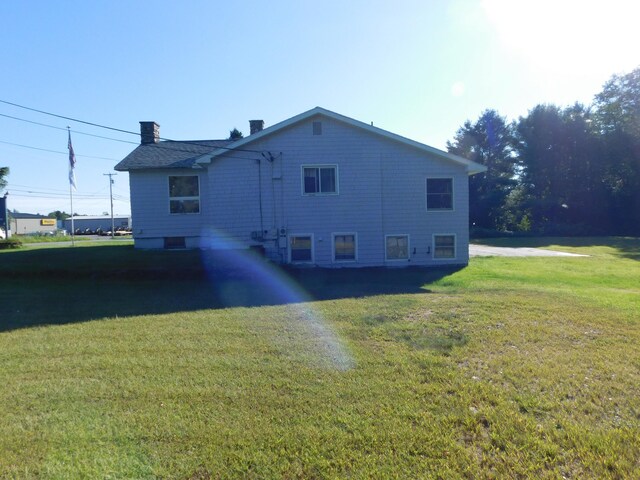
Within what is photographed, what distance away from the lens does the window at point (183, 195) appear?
15.6m

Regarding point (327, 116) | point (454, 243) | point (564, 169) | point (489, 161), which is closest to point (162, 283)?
point (327, 116)

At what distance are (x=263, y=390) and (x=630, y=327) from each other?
221 inches

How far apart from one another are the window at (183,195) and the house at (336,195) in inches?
28.3

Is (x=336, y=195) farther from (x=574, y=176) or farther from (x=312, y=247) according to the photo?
(x=574, y=176)

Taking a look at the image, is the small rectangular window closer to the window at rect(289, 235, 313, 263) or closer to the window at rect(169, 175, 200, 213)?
the window at rect(169, 175, 200, 213)

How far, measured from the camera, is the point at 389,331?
598 cm

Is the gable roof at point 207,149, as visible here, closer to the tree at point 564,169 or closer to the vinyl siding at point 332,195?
the vinyl siding at point 332,195

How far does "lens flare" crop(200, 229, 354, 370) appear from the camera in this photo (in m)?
5.40

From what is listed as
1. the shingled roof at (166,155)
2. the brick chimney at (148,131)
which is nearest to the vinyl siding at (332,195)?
the shingled roof at (166,155)

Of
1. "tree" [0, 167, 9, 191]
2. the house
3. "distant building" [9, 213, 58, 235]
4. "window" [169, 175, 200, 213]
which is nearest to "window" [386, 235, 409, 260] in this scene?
the house

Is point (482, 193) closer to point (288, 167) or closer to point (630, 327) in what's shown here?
point (288, 167)

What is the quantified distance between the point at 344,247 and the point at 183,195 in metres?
6.45

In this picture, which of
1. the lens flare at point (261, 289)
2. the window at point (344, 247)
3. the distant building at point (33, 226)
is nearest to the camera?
the lens flare at point (261, 289)

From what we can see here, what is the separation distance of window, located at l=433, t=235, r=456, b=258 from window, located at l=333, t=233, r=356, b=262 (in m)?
3.02
